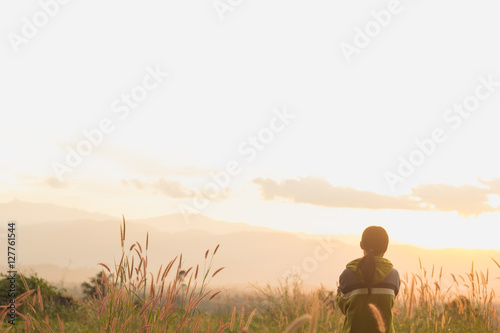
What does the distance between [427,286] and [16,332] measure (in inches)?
231

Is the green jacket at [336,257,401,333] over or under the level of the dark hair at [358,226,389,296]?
under

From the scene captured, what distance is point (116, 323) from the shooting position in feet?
13.4

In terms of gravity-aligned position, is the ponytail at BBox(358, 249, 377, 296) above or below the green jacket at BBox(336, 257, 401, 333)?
above

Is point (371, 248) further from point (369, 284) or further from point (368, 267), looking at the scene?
point (369, 284)

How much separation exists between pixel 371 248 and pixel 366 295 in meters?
0.43

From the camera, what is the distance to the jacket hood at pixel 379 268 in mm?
4695

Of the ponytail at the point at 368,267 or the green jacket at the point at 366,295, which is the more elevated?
the ponytail at the point at 368,267

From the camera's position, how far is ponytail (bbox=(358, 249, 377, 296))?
4602 mm

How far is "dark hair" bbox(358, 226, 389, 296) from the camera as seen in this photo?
461cm

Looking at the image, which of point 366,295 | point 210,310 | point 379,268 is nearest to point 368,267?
point 379,268

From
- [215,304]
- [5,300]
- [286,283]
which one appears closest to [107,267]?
[286,283]

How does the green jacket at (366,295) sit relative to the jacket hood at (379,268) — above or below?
below

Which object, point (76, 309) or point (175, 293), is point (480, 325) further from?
point (76, 309)

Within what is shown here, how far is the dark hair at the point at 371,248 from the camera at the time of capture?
15.1ft
